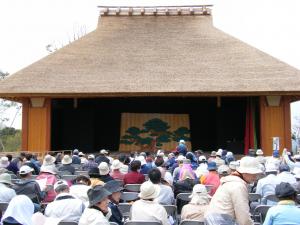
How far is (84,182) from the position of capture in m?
6.55

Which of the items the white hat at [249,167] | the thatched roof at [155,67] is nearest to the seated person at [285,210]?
the white hat at [249,167]

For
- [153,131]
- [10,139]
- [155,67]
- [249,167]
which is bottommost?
[249,167]

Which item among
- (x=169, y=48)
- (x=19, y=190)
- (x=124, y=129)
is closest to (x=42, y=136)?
(x=124, y=129)

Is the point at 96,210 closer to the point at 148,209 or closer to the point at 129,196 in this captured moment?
the point at 148,209

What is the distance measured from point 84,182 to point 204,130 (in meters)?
18.9

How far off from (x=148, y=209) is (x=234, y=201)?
106 cm

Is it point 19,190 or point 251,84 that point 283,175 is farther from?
point 251,84

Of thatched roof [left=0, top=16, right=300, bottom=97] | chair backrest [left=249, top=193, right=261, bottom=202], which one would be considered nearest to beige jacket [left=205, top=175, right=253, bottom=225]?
chair backrest [left=249, top=193, right=261, bottom=202]

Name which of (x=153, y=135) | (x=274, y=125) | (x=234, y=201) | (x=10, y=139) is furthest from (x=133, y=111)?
(x=10, y=139)

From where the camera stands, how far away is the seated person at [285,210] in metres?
4.20

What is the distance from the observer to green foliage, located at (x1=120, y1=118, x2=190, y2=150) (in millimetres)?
24609

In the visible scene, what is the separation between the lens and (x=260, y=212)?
613 cm

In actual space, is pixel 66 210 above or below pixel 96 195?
below

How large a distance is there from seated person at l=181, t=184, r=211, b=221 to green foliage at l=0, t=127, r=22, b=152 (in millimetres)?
46932
